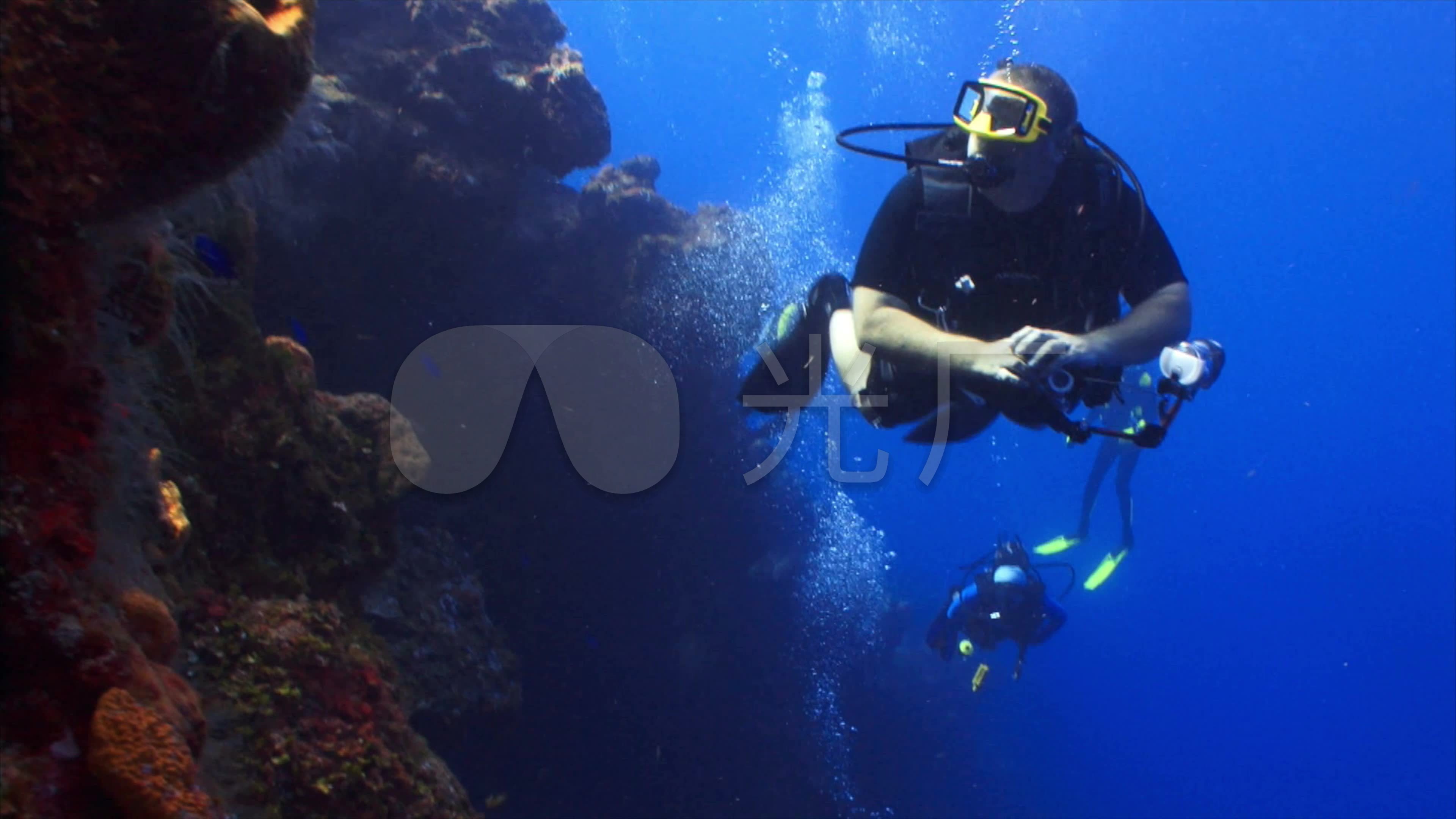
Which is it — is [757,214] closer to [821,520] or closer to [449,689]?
[821,520]

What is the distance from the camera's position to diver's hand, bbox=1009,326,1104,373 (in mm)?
2432

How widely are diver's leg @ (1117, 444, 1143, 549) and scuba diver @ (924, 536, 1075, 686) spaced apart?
15.3 feet

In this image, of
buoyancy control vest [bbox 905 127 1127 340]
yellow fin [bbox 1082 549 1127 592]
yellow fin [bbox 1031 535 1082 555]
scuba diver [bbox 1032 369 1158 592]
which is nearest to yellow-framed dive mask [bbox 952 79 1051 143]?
buoyancy control vest [bbox 905 127 1127 340]

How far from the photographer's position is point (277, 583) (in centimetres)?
386

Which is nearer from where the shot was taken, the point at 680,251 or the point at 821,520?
the point at 680,251

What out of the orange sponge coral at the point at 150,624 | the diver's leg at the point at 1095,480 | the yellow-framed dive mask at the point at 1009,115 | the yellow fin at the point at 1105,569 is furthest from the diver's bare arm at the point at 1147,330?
the diver's leg at the point at 1095,480

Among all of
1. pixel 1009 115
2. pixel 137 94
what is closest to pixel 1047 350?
pixel 1009 115

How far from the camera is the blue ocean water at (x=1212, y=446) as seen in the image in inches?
1123

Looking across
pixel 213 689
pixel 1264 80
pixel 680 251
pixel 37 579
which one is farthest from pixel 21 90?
pixel 1264 80

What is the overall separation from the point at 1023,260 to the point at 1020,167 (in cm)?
41

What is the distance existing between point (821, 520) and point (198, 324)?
14.5 metres

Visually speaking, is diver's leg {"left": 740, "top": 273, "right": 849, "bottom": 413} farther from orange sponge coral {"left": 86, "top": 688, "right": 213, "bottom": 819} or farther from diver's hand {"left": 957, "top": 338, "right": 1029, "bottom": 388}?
orange sponge coral {"left": 86, "top": 688, "right": 213, "bottom": 819}

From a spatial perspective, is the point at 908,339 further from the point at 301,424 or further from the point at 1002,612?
the point at 1002,612

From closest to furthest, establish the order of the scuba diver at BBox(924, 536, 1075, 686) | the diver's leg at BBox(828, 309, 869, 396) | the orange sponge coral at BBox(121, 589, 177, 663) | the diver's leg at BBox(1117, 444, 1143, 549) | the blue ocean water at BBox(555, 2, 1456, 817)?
the orange sponge coral at BBox(121, 589, 177, 663) → the diver's leg at BBox(828, 309, 869, 396) → the scuba diver at BBox(924, 536, 1075, 686) → the diver's leg at BBox(1117, 444, 1143, 549) → the blue ocean water at BBox(555, 2, 1456, 817)
